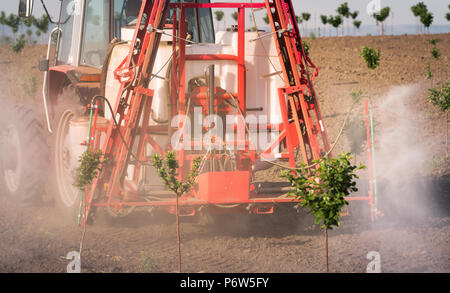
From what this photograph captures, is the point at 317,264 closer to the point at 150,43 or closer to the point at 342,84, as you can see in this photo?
the point at 150,43

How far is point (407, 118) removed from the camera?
58.1 feet

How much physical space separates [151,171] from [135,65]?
153cm

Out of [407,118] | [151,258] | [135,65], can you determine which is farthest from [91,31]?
[407,118]

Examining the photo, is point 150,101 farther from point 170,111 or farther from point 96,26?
point 96,26

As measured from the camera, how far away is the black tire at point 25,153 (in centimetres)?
779

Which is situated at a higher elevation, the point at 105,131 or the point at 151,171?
the point at 105,131

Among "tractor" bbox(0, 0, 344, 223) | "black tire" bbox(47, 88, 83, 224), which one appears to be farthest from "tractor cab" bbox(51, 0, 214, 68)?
"black tire" bbox(47, 88, 83, 224)

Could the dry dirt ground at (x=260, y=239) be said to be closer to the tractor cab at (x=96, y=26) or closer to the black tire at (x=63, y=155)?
the black tire at (x=63, y=155)

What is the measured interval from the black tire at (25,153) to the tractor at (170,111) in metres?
0.02

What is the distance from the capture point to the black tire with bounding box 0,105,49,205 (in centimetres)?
779

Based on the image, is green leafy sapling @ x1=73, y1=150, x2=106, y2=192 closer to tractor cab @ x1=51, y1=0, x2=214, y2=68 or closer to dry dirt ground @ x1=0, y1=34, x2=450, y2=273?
dry dirt ground @ x1=0, y1=34, x2=450, y2=273

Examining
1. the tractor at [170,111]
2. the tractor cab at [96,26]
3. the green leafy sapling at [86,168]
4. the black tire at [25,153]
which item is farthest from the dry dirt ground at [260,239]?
the tractor cab at [96,26]

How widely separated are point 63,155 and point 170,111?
81.0 inches

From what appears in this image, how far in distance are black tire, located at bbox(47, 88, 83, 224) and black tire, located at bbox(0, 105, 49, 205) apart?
0.59 feet
